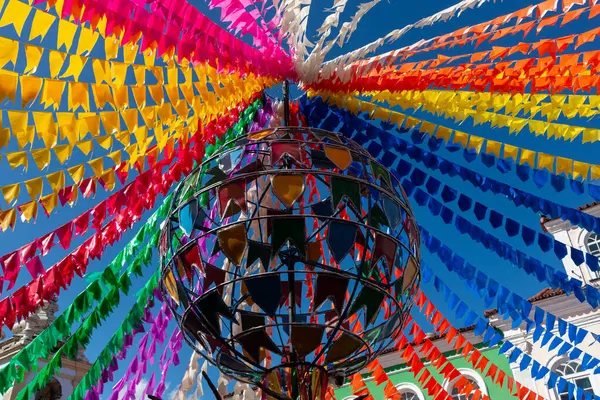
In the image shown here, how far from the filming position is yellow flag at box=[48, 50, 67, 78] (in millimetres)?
2600

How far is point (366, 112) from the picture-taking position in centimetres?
492

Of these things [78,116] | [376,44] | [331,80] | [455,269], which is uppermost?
[376,44]

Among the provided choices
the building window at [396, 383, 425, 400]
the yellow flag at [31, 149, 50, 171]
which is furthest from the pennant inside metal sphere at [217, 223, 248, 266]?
the building window at [396, 383, 425, 400]

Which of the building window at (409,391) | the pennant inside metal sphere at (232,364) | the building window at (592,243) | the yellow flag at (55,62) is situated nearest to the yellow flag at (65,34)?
the yellow flag at (55,62)

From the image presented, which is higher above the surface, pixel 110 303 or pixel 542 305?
pixel 110 303

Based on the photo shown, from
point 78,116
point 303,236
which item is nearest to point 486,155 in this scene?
point 303,236

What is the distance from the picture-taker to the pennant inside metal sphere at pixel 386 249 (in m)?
2.28

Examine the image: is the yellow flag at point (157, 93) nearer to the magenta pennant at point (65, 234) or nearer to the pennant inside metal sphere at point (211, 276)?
the pennant inside metal sphere at point (211, 276)

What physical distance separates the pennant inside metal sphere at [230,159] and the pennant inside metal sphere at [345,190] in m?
0.56

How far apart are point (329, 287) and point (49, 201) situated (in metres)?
2.22

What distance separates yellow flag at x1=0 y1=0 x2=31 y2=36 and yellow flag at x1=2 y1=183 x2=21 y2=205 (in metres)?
1.11

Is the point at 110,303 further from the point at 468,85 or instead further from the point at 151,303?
the point at 468,85

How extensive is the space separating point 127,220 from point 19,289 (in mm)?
888

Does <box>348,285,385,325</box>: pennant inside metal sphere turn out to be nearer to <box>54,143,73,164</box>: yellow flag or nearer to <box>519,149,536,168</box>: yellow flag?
<box>54,143,73,164</box>: yellow flag
